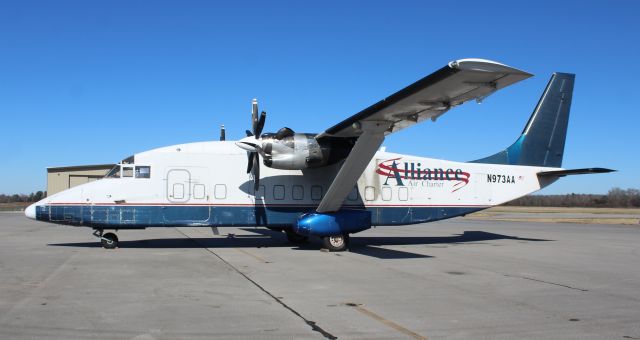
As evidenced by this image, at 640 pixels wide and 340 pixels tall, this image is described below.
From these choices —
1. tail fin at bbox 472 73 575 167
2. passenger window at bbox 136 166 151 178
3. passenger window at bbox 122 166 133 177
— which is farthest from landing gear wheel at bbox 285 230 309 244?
tail fin at bbox 472 73 575 167

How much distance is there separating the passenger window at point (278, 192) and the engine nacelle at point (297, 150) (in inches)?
57.8

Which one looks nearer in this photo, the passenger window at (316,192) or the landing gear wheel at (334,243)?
the landing gear wheel at (334,243)

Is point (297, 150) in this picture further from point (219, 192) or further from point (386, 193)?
point (386, 193)

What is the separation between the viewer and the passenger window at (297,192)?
693 inches

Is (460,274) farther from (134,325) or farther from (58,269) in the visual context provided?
(58,269)

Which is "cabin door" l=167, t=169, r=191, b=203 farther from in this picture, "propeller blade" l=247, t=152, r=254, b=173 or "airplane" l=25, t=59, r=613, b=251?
"propeller blade" l=247, t=152, r=254, b=173

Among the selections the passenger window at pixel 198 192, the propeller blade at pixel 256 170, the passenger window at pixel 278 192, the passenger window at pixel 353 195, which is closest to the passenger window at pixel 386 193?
the passenger window at pixel 353 195

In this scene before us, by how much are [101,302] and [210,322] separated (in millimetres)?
2299

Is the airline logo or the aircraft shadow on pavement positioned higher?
the airline logo

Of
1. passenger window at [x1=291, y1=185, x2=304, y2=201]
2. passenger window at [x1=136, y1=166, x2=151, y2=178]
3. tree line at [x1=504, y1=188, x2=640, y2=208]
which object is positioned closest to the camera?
passenger window at [x1=136, y1=166, x2=151, y2=178]

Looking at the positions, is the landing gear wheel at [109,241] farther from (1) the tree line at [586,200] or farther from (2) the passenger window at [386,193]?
(1) the tree line at [586,200]

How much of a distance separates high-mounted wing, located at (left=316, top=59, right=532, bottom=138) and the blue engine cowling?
2.60 metres

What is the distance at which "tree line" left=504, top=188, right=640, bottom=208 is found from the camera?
4611 inches

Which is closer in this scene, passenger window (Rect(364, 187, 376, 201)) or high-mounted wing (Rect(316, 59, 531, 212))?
high-mounted wing (Rect(316, 59, 531, 212))
